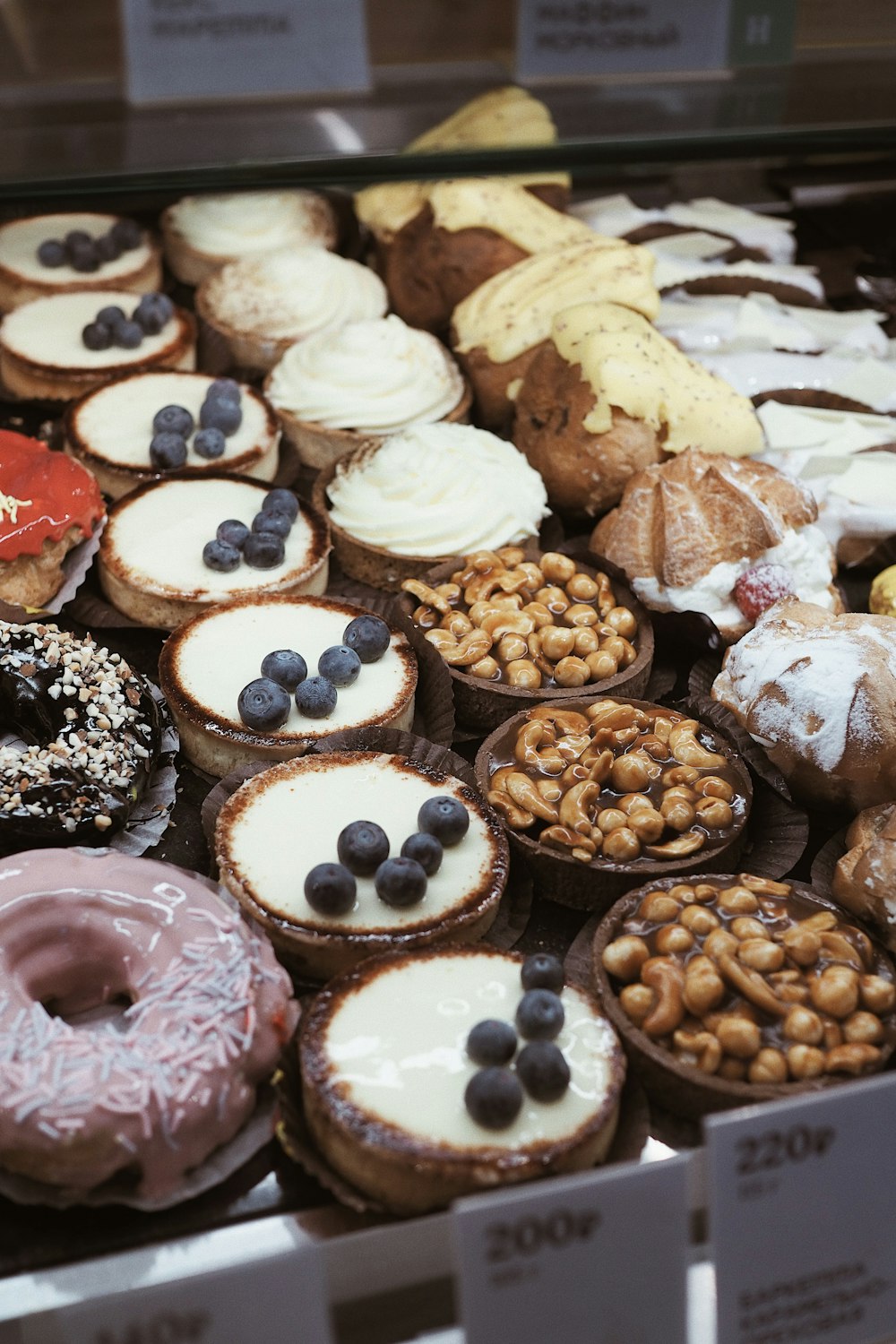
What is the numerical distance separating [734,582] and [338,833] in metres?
1.09

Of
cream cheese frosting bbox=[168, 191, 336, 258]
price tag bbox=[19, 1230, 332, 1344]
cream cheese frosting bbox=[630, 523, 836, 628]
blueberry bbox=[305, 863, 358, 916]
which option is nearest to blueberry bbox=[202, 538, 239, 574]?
cream cheese frosting bbox=[630, 523, 836, 628]

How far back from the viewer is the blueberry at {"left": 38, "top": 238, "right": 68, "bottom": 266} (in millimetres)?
3887

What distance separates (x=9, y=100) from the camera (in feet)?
10.8

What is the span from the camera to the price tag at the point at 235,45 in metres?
2.68

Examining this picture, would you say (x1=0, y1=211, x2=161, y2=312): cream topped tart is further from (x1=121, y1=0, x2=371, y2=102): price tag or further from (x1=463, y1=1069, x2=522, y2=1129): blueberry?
(x1=463, y1=1069, x2=522, y2=1129): blueberry

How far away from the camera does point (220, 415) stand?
3.30m

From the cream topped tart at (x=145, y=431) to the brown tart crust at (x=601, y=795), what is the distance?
1.21 m

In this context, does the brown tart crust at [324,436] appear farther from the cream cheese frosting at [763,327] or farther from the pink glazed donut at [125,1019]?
the pink glazed donut at [125,1019]

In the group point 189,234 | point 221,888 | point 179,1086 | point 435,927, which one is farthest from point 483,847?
point 189,234

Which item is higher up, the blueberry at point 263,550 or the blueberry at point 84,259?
the blueberry at point 84,259

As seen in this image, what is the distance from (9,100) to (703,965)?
109 inches

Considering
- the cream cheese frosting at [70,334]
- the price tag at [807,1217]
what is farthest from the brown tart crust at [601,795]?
the cream cheese frosting at [70,334]

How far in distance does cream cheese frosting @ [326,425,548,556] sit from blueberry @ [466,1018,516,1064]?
1.45m

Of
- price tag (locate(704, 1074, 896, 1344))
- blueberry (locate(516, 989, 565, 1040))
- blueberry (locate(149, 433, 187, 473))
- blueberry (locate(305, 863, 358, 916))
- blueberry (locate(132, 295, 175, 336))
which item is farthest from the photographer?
blueberry (locate(132, 295, 175, 336))
